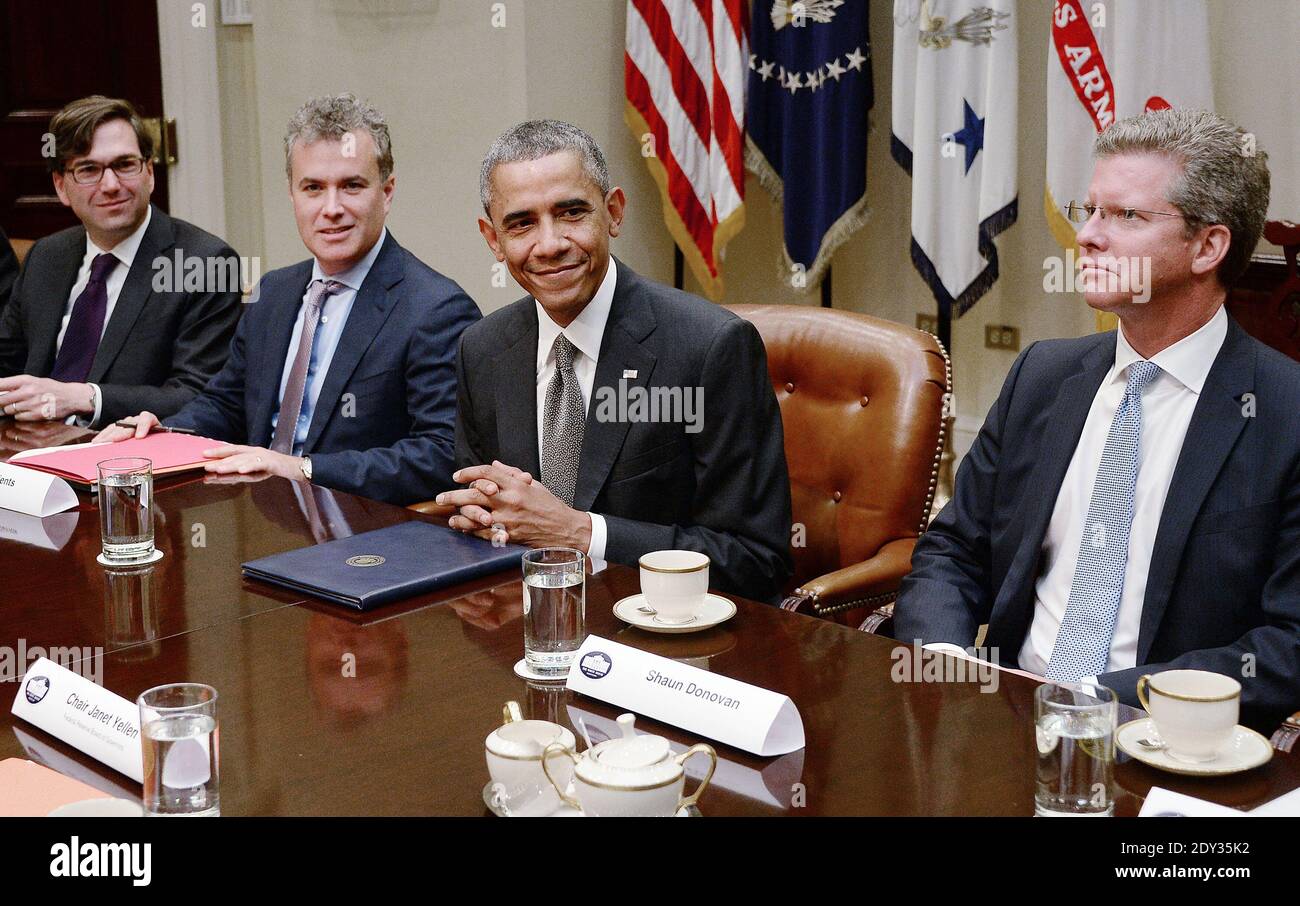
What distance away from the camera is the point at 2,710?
5.05ft

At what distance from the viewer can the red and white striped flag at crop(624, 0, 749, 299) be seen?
16.5 ft

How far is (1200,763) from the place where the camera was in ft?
4.34

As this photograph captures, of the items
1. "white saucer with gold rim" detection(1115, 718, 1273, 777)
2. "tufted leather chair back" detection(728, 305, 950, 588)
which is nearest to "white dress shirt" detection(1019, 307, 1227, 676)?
"tufted leather chair back" detection(728, 305, 950, 588)

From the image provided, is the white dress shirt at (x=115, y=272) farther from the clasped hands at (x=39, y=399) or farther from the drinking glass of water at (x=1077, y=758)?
the drinking glass of water at (x=1077, y=758)

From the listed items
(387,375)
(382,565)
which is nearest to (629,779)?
(382,565)

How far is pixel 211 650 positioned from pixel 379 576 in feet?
0.92

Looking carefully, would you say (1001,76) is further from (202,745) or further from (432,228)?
(202,745)

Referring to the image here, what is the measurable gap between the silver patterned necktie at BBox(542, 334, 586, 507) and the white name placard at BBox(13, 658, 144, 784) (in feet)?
3.42

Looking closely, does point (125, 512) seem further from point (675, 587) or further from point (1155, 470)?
point (1155, 470)

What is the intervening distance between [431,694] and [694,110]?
3.90m

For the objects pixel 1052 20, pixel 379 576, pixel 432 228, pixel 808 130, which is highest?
pixel 1052 20

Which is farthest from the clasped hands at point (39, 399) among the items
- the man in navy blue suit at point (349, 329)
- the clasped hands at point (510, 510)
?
the clasped hands at point (510, 510)

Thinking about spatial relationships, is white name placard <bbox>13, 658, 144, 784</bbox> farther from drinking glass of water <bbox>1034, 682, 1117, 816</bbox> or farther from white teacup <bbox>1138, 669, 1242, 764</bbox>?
white teacup <bbox>1138, 669, 1242, 764</bbox>
